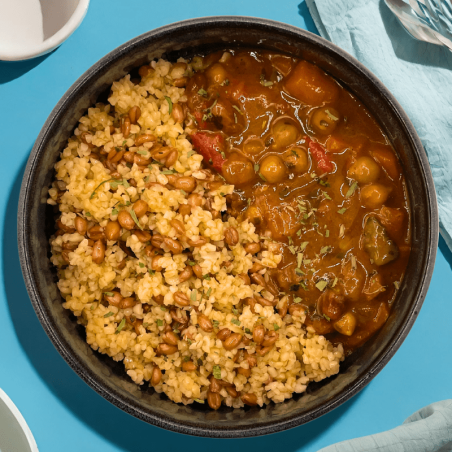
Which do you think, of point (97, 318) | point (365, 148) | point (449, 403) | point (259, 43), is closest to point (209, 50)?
point (259, 43)

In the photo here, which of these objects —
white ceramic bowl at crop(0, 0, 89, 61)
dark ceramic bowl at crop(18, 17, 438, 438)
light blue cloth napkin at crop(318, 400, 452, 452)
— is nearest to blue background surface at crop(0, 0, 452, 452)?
white ceramic bowl at crop(0, 0, 89, 61)

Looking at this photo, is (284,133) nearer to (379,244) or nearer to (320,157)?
(320,157)

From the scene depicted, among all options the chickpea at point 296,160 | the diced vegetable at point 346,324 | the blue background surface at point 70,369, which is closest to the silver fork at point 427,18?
the blue background surface at point 70,369

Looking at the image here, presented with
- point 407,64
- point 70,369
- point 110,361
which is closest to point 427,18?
point 407,64

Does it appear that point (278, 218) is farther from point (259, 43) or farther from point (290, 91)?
point (259, 43)

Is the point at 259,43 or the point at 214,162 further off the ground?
the point at 259,43

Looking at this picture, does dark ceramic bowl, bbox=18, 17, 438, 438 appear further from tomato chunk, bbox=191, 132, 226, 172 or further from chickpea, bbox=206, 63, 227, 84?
tomato chunk, bbox=191, 132, 226, 172

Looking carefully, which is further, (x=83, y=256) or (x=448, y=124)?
(x=448, y=124)
